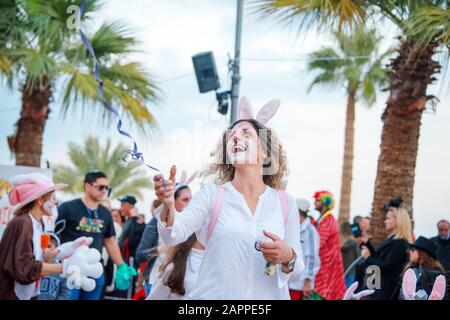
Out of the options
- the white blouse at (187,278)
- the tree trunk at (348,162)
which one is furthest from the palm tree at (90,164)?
the white blouse at (187,278)

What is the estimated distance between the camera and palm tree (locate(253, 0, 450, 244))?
903 centimetres

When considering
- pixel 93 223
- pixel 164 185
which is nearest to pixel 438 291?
pixel 164 185

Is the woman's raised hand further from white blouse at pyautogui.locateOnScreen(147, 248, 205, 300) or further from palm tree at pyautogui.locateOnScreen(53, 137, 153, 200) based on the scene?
palm tree at pyautogui.locateOnScreen(53, 137, 153, 200)

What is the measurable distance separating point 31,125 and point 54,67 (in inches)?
56.0

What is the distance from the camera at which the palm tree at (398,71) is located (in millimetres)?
9031

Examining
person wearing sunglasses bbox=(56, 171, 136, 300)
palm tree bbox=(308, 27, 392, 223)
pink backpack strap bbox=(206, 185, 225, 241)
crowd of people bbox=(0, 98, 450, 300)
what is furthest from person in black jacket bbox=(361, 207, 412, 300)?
palm tree bbox=(308, 27, 392, 223)

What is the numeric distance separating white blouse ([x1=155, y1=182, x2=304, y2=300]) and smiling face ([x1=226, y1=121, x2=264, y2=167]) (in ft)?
0.50

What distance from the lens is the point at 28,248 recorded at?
5.12 m

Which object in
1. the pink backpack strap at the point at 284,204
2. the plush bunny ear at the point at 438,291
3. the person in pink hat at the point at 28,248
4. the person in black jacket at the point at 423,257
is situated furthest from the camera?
the person in black jacket at the point at 423,257

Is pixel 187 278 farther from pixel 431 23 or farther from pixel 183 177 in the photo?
pixel 431 23

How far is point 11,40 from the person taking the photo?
10.8m

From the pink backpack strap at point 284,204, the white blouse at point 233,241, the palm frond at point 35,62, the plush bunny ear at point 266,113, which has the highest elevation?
the palm frond at point 35,62

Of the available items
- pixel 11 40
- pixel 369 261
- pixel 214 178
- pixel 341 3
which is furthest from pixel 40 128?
pixel 214 178

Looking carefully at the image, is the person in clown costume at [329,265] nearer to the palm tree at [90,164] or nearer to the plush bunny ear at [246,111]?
the plush bunny ear at [246,111]
